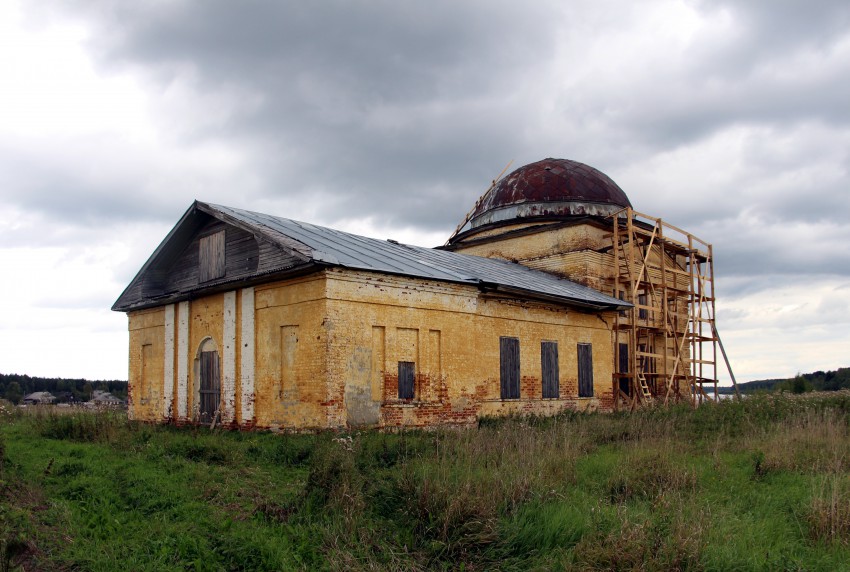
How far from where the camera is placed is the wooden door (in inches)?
593

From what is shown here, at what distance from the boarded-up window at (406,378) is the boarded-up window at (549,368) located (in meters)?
4.50

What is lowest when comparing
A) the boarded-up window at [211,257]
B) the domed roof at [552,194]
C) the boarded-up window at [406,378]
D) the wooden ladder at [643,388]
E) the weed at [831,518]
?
the weed at [831,518]

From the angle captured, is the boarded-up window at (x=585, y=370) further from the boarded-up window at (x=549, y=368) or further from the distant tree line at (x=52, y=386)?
the distant tree line at (x=52, y=386)

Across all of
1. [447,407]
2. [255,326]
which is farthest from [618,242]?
[255,326]

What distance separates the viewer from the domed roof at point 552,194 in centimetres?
2316

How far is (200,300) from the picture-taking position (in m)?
15.9

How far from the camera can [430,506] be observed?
22.6 feet

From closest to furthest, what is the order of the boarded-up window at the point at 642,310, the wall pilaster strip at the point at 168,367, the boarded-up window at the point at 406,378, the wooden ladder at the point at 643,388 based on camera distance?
the boarded-up window at the point at 406,378 → the wall pilaster strip at the point at 168,367 → the wooden ladder at the point at 643,388 → the boarded-up window at the point at 642,310

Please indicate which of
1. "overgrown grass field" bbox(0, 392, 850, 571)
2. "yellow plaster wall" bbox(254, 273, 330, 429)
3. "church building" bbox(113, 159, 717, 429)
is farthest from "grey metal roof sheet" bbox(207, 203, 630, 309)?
"overgrown grass field" bbox(0, 392, 850, 571)

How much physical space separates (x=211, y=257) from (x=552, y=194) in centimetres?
1200

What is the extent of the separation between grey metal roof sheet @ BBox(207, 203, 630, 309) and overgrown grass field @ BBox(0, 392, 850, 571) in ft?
12.8

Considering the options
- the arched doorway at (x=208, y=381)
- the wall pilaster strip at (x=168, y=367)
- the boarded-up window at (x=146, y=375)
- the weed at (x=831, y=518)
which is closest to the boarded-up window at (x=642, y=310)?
the arched doorway at (x=208, y=381)

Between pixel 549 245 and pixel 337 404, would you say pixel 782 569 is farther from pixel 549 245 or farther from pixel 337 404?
pixel 549 245

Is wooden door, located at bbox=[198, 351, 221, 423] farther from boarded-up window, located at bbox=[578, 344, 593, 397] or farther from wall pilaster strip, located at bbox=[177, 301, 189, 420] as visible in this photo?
boarded-up window, located at bbox=[578, 344, 593, 397]
